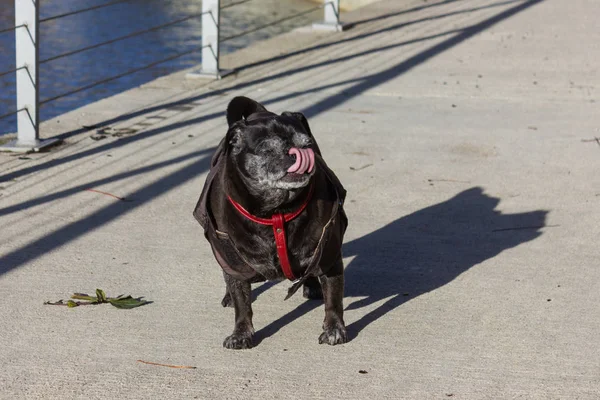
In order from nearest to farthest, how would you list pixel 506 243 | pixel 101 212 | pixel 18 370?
1. pixel 18 370
2. pixel 506 243
3. pixel 101 212

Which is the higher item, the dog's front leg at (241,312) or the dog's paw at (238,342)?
the dog's front leg at (241,312)

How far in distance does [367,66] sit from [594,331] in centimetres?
616

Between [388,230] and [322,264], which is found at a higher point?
[322,264]

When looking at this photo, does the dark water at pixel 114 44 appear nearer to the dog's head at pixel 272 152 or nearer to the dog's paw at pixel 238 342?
the dog's paw at pixel 238 342

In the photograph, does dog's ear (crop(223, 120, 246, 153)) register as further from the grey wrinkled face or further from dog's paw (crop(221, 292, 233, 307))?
dog's paw (crop(221, 292, 233, 307))

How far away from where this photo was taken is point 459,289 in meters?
4.86

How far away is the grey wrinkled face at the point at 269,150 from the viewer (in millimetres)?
3645

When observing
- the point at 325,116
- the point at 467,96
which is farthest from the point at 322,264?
the point at 467,96

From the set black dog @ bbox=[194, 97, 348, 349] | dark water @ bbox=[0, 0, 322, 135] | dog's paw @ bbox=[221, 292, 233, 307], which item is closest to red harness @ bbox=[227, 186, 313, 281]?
black dog @ bbox=[194, 97, 348, 349]

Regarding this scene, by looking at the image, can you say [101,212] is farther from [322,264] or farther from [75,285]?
[322,264]

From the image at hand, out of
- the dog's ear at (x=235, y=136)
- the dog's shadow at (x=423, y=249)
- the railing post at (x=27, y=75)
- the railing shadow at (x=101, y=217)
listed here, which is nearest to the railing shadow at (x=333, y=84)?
the railing post at (x=27, y=75)

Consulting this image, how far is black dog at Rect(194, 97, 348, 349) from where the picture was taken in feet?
12.1

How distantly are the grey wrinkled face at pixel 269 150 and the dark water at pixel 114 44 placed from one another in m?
5.85

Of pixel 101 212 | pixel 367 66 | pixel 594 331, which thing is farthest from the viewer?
pixel 367 66
